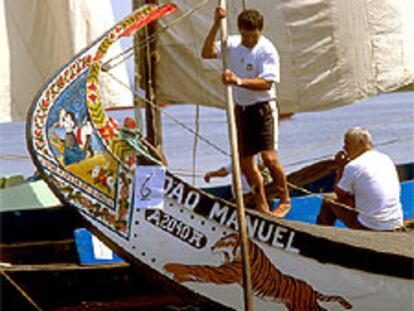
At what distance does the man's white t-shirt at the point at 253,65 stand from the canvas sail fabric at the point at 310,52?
254 centimetres

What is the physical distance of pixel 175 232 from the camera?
959cm

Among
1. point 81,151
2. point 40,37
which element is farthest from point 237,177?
point 40,37

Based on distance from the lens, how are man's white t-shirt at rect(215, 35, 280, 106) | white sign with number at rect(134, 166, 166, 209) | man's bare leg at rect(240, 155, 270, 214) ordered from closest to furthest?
1. white sign with number at rect(134, 166, 166, 209)
2. man's white t-shirt at rect(215, 35, 280, 106)
3. man's bare leg at rect(240, 155, 270, 214)

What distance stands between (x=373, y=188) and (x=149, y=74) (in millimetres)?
2936

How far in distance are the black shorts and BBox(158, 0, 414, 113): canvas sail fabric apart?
2.68 metres

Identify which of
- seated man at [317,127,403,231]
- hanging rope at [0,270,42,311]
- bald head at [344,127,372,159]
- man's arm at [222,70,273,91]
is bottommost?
hanging rope at [0,270,42,311]

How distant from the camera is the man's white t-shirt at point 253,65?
9781 millimetres

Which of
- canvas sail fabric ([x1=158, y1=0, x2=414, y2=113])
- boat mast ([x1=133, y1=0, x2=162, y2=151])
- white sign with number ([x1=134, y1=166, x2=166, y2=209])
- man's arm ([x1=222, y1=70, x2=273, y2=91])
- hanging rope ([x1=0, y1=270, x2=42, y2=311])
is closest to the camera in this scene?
man's arm ([x1=222, y1=70, x2=273, y2=91])

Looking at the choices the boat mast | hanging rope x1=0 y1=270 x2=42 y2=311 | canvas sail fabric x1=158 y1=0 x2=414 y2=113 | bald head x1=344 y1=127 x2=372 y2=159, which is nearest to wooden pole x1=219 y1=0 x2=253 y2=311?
bald head x1=344 y1=127 x2=372 y2=159

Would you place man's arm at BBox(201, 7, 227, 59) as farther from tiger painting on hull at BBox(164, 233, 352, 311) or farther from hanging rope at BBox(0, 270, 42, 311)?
hanging rope at BBox(0, 270, 42, 311)

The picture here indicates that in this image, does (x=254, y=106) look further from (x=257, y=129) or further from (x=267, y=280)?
(x=267, y=280)

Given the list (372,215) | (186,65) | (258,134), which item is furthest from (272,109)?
(186,65)

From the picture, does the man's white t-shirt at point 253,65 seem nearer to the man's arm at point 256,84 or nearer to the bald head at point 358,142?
the man's arm at point 256,84

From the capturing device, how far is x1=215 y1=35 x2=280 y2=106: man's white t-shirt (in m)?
9.78
